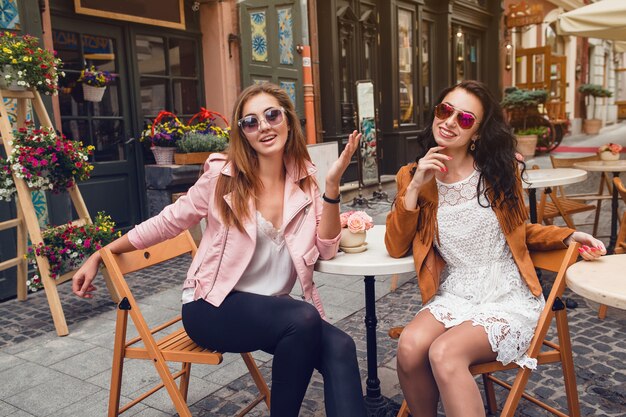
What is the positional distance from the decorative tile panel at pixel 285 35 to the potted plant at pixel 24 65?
3.95 meters

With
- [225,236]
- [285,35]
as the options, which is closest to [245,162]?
[225,236]

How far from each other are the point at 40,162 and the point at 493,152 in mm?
3004

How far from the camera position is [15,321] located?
4.05 m

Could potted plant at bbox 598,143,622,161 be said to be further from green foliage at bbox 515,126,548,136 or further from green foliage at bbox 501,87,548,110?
green foliage at bbox 515,126,548,136

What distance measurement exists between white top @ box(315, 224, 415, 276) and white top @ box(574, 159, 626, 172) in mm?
3328

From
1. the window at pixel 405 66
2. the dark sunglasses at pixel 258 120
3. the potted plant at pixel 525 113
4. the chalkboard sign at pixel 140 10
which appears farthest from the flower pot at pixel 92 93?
the potted plant at pixel 525 113

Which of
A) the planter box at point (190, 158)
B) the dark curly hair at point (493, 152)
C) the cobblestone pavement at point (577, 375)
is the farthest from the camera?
the planter box at point (190, 158)

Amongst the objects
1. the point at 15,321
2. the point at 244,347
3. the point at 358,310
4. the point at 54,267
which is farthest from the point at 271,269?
the point at 15,321

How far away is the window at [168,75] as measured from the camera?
6176 mm

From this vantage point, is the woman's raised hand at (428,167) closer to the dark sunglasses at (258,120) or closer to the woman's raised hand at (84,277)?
the dark sunglasses at (258,120)

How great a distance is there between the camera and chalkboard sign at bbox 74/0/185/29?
213 inches

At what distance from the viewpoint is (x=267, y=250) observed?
224 centimetres

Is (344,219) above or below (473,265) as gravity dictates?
above

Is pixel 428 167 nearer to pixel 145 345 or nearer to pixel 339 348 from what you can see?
pixel 339 348
